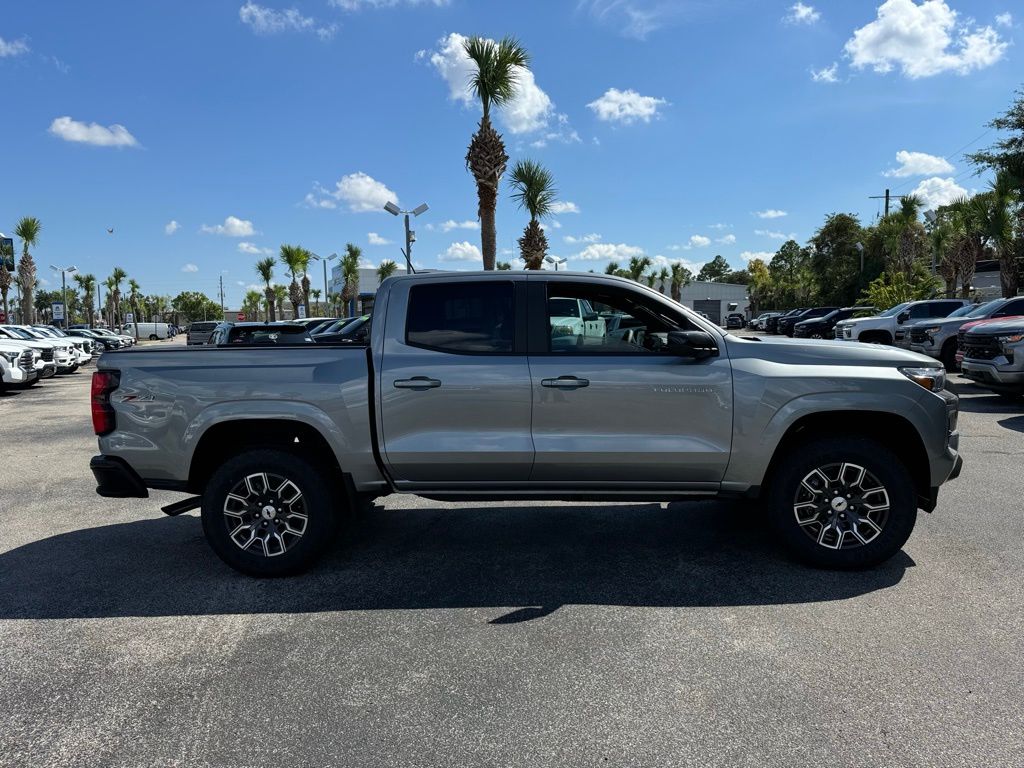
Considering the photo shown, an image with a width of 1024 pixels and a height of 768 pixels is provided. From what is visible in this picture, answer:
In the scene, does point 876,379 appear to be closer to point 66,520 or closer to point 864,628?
point 864,628

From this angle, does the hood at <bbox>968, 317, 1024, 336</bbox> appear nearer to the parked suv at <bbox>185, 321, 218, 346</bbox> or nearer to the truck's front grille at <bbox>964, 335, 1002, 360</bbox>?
the truck's front grille at <bbox>964, 335, 1002, 360</bbox>

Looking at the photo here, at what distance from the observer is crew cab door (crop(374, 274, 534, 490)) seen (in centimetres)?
419

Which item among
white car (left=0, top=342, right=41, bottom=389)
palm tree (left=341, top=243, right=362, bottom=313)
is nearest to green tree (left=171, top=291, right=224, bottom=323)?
palm tree (left=341, top=243, right=362, bottom=313)

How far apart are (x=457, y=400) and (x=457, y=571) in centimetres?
114

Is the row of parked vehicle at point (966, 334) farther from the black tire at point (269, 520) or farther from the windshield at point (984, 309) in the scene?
the black tire at point (269, 520)

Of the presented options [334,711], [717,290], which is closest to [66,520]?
[334,711]

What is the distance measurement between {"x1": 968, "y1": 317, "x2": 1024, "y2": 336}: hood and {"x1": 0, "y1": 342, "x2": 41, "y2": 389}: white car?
19458mm

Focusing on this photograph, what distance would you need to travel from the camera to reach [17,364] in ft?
51.7

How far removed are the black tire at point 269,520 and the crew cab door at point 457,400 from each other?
1.69ft

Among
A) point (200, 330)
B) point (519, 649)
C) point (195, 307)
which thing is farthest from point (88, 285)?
point (519, 649)

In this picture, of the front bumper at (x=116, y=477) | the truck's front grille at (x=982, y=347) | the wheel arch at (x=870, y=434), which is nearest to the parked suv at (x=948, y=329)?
the truck's front grille at (x=982, y=347)

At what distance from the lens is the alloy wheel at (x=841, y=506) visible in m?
4.22

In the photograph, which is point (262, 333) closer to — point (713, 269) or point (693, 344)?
point (693, 344)

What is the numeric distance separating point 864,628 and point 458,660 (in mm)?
2127
